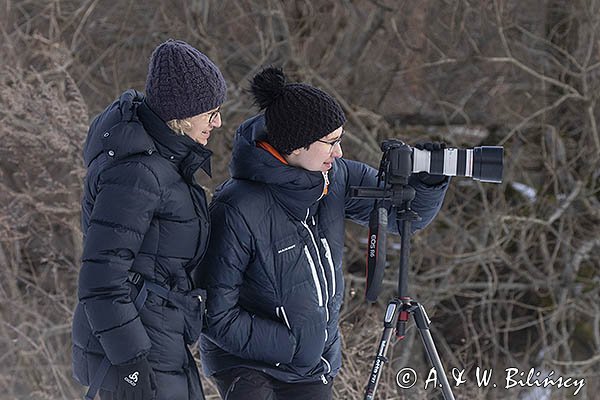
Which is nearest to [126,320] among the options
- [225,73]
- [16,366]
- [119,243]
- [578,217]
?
[119,243]

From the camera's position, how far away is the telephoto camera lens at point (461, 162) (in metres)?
2.68

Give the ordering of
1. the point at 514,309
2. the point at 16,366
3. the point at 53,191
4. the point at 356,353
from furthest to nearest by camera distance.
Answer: the point at 514,309, the point at 16,366, the point at 53,191, the point at 356,353

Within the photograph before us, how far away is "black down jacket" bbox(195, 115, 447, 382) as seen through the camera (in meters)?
2.62

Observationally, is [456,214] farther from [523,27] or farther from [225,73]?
[225,73]

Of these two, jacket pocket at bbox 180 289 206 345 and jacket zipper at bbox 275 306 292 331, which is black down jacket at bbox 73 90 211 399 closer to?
jacket pocket at bbox 180 289 206 345

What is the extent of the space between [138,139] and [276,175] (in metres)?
0.44

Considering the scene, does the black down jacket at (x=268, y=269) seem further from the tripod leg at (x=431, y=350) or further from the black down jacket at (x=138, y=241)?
the tripod leg at (x=431, y=350)

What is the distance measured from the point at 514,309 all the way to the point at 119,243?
6.05 metres

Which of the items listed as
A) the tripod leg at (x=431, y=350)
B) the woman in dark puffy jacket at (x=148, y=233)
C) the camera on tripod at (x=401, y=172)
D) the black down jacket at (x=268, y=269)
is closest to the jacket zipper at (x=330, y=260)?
the black down jacket at (x=268, y=269)

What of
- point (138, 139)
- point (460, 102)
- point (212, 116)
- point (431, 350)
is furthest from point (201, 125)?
point (460, 102)

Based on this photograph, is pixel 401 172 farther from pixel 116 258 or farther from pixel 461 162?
pixel 116 258

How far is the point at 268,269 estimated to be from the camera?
2650mm

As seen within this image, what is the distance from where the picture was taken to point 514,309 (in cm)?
783

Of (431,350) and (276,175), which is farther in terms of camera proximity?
(431,350)
